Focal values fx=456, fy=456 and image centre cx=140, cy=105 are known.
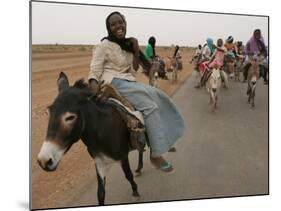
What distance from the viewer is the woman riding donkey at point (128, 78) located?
8.87ft

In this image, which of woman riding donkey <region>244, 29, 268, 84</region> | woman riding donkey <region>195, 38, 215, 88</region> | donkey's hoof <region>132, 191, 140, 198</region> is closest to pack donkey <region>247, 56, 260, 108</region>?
woman riding donkey <region>244, 29, 268, 84</region>

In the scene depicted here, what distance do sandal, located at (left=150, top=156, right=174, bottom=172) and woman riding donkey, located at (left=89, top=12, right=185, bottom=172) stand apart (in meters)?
0.01

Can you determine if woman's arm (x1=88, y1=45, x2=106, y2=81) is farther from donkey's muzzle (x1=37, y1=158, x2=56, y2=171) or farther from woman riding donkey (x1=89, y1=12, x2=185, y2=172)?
donkey's muzzle (x1=37, y1=158, x2=56, y2=171)

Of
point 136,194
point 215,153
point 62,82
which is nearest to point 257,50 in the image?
point 215,153

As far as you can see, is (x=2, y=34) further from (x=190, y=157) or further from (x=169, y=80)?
(x=190, y=157)

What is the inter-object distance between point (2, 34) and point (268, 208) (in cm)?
207

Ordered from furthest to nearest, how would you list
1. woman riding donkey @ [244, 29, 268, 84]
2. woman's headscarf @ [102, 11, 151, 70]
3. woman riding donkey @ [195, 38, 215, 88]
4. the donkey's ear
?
woman riding donkey @ [244, 29, 268, 84] < woman riding donkey @ [195, 38, 215, 88] < woman's headscarf @ [102, 11, 151, 70] < the donkey's ear

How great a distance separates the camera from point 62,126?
2.53 meters

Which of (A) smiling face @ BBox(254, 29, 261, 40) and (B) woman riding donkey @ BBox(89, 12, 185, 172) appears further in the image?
(A) smiling face @ BBox(254, 29, 261, 40)

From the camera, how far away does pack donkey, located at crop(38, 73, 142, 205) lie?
8.30 feet

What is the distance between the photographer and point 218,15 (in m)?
3.11

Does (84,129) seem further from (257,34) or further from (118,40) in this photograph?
(257,34)

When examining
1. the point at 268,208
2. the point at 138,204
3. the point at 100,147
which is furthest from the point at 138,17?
the point at 268,208
